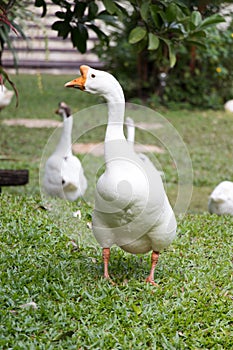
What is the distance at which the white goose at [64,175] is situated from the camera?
5664mm

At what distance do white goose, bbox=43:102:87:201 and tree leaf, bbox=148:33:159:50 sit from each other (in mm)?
1760

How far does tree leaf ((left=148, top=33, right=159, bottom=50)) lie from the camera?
4180 mm

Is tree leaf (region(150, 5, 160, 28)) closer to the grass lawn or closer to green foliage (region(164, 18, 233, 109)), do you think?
the grass lawn

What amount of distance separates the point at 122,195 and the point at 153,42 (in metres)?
1.58

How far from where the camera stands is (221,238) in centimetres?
454

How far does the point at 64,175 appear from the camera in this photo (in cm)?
569

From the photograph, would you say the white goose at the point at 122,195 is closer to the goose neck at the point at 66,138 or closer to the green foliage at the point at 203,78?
the goose neck at the point at 66,138

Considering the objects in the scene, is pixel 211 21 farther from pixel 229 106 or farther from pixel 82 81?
pixel 229 106

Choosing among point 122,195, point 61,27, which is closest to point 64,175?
point 61,27

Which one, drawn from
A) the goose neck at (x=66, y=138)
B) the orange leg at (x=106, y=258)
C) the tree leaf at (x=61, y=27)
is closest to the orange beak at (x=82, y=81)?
the orange leg at (x=106, y=258)

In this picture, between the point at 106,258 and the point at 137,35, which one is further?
the point at 137,35

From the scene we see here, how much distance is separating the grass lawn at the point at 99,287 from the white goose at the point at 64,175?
→ 393 mm

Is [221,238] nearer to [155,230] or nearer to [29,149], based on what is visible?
[155,230]

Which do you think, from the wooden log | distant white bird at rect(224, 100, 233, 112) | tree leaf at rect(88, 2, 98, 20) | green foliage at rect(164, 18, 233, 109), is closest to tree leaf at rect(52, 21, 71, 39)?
tree leaf at rect(88, 2, 98, 20)
